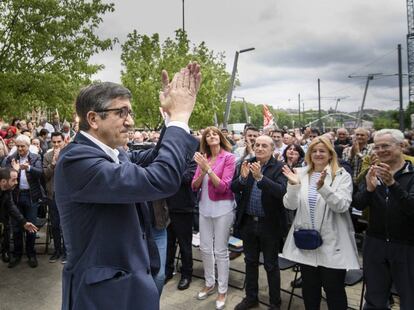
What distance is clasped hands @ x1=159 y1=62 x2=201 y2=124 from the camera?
1.69m

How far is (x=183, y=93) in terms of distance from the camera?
5.55 feet

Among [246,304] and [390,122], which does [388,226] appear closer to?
[246,304]

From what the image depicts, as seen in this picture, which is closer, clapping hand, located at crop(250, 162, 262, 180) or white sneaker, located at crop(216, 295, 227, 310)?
clapping hand, located at crop(250, 162, 262, 180)

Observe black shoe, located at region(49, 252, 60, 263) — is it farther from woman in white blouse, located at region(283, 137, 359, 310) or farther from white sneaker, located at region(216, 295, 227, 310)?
woman in white blouse, located at region(283, 137, 359, 310)

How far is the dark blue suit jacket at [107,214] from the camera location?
1572 mm

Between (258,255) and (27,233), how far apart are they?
384cm

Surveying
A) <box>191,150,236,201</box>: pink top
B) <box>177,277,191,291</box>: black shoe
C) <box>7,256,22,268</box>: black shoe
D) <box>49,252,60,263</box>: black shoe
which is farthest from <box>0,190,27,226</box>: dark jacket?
<box>191,150,236,201</box>: pink top

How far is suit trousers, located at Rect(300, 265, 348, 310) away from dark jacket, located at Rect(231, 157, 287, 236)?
1.90 feet

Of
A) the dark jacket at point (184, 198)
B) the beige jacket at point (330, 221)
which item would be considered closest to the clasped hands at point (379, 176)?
the beige jacket at point (330, 221)

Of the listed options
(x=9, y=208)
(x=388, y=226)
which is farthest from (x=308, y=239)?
(x=9, y=208)

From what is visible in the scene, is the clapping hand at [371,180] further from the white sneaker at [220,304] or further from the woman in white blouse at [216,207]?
the white sneaker at [220,304]

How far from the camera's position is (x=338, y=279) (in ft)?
11.8

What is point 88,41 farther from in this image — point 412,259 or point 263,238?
point 412,259

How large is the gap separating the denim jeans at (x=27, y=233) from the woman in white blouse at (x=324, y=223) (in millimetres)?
4176
